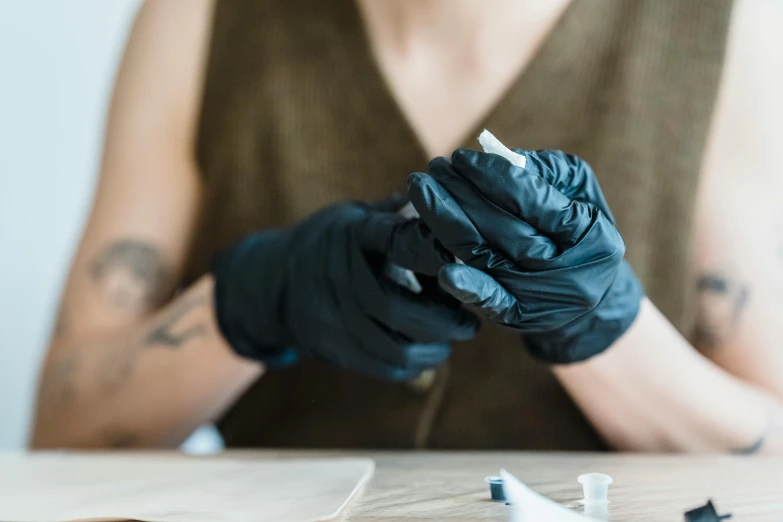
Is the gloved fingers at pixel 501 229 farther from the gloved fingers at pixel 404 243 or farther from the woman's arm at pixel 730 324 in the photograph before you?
the woman's arm at pixel 730 324

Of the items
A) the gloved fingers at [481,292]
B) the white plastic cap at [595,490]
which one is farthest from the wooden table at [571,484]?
the gloved fingers at [481,292]

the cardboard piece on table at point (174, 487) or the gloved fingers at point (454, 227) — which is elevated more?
the gloved fingers at point (454, 227)

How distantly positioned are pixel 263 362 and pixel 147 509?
27 centimetres

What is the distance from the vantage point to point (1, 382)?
44.9 inches

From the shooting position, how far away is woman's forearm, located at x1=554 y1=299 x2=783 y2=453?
60cm

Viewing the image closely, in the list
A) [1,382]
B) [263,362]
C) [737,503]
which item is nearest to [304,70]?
[263,362]

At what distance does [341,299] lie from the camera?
569 mm

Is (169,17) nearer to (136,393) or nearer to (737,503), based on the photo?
(136,393)

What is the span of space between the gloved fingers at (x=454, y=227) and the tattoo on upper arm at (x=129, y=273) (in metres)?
0.47

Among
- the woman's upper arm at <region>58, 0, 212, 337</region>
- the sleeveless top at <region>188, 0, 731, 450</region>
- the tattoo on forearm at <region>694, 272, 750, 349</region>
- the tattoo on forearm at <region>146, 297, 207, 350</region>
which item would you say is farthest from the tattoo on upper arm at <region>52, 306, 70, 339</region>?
the tattoo on forearm at <region>694, 272, 750, 349</region>

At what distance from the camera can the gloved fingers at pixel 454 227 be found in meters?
0.42

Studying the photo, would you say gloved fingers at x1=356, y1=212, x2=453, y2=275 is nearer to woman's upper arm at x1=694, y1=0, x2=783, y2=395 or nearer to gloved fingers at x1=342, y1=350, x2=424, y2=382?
gloved fingers at x1=342, y1=350, x2=424, y2=382

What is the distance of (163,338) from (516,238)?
1.45 ft

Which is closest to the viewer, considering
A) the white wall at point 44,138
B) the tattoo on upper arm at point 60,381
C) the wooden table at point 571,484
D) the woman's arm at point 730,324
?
the wooden table at point 571,484
